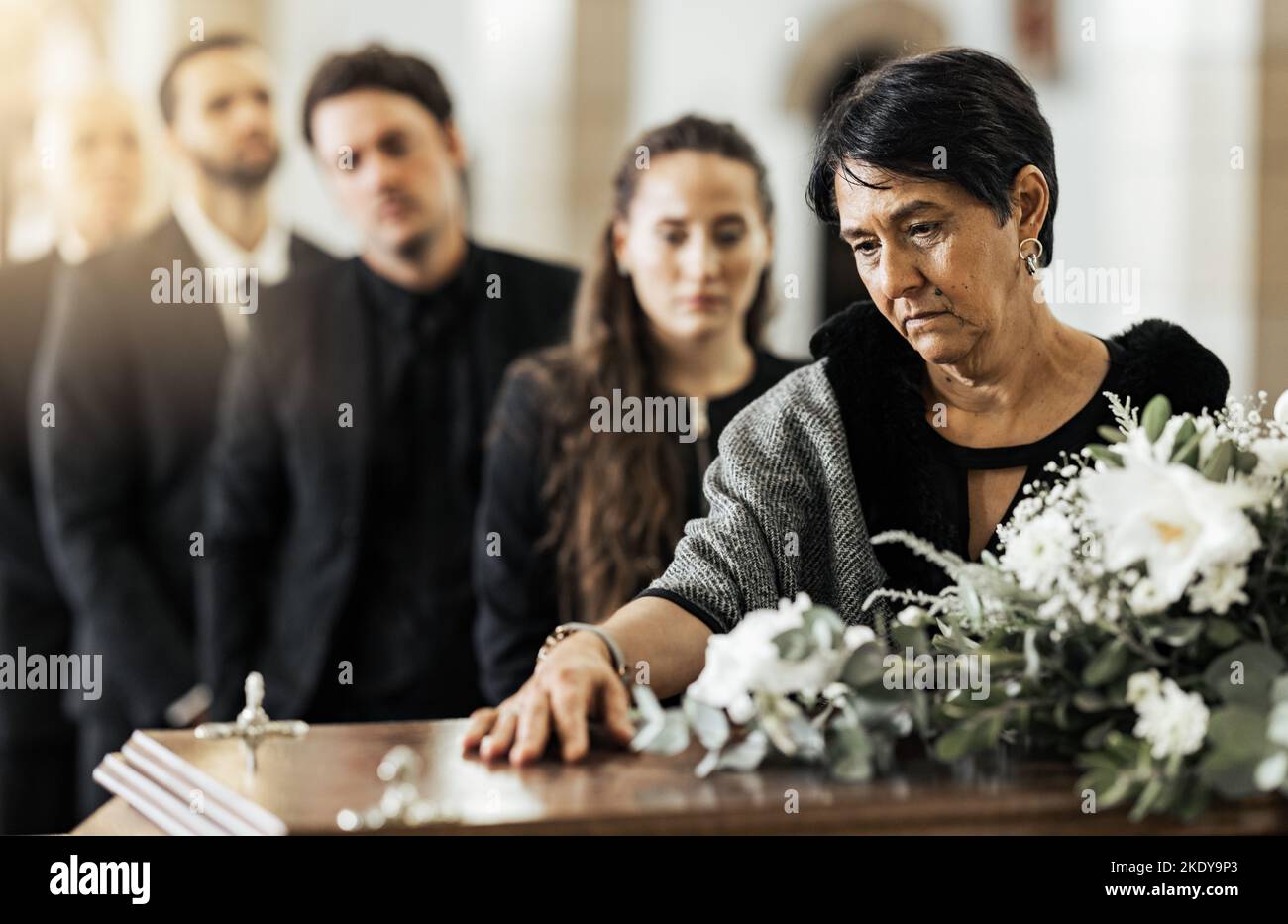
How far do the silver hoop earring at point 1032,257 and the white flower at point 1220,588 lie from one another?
82cm

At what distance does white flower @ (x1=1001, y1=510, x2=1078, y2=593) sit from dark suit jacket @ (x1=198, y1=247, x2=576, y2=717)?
280 centimetres

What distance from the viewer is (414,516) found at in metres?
4.41

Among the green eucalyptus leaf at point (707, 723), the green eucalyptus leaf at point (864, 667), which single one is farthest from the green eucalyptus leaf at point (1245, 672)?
the green eucalyptus leaf at point (707, 723)

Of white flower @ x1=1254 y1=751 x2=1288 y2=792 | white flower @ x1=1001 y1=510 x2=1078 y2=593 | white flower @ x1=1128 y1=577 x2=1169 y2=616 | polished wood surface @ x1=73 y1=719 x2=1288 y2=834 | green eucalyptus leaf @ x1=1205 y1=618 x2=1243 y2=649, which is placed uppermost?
white flower @ x1=1001 y1=510 x2=1078 y2=593

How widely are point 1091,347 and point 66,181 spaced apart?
14.1ft

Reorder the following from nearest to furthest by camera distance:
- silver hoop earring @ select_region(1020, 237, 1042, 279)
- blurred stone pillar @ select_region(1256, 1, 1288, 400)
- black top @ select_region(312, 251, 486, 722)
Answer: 1. silver hoop earring @ select_region(1020, 237, 1042, 279)
2. black top @ select_region(312, 251, 486, 722)
3. blurred stone pillar @ select_region(1256, 1, 1288, 400)

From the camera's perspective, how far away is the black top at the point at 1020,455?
227 centimetres

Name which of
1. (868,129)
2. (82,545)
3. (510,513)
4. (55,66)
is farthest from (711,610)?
(55,66)

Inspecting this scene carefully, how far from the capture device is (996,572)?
1.70m

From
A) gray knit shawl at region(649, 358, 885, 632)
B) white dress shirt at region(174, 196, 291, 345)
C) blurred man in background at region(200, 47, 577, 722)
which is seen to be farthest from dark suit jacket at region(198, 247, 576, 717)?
gray knit shawl at region(649, 358, 885, 632)

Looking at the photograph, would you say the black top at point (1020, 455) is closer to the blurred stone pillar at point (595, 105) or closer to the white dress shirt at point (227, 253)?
the white dress shirt at point (227, 253)

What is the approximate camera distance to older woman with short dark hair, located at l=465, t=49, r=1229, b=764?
2125 mm

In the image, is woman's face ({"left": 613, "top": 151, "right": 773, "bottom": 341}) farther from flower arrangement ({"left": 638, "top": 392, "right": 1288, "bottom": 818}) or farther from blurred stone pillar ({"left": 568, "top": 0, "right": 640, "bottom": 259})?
blurred stone pillar ({"left": 568, "top": 0, "right": 640, "bottom": 259})

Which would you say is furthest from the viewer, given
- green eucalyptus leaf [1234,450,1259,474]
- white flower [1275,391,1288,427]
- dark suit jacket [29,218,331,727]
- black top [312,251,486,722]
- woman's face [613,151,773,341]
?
dark suit jacket [29,218,331,727]
